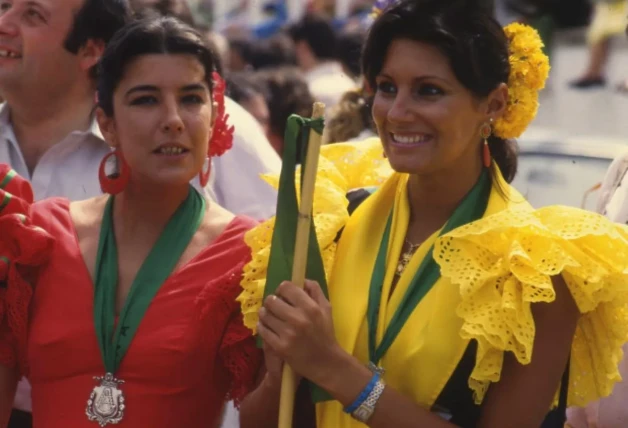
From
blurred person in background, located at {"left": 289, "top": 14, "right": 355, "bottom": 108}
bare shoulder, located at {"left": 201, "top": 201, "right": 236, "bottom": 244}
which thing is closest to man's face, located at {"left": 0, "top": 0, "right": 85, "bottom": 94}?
bare shoulder, located at {"left": 201, "top": 201, "right": 236, "bottom": 244}

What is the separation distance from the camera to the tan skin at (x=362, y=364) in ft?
10.1

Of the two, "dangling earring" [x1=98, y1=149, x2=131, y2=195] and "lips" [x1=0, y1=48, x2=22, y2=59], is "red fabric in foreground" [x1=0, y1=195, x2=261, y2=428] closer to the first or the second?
"dangling earring" [x1=98, y1=149, x2=131, y2=195]

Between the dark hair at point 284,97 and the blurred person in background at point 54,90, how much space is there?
252 centimetres

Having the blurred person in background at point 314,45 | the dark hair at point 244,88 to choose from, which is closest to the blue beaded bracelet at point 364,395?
the dark hair at point 244,88

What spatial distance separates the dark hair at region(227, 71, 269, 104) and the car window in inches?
70.6

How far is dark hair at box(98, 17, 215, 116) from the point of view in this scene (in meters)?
3.65

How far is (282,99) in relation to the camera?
7203 mm

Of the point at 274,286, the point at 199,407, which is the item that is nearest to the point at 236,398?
the point at 199,407

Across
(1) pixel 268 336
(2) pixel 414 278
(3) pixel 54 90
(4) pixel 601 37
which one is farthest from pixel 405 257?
(4) pixel 601 37

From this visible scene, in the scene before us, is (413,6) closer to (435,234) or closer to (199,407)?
(435,234)

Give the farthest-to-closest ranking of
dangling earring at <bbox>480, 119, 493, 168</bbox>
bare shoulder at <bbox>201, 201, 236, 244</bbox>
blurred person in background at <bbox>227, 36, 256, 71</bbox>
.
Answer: blurred person in background at <bbox>227, 36, 256, 71</bbox> → bare shoulder at <bbox>201, 201, 236, 244</bbox> → dangling earring at <bbox>480, 119, 493, 168</bbox>

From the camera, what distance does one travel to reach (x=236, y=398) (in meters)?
3.55

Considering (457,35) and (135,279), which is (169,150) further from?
(457,35)

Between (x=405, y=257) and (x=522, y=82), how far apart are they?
0.54 meters
